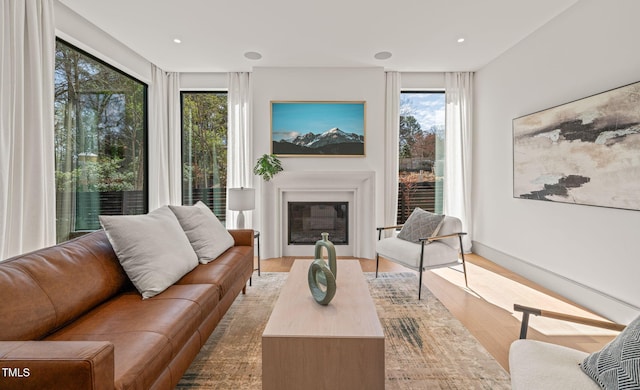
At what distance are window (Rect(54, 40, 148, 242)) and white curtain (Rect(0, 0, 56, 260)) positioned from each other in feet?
1.41

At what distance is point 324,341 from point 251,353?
89cm

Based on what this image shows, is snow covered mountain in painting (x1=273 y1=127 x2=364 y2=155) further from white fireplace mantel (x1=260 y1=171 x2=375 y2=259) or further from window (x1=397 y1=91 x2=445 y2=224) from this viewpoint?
window (x1=397 y1=91 x2=445 y2=224)

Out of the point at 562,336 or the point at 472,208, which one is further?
the point at 472,208

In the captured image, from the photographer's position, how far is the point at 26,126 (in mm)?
2535

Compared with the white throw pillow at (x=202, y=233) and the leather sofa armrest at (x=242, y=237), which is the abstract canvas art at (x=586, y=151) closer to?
the leather sofa armrest at (x=242, y=237)

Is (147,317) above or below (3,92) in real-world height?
below

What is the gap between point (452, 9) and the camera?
305 cm

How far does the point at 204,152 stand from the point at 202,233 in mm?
2638

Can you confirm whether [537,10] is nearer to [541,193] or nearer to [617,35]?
[617,35]

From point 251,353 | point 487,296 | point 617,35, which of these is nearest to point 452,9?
point 617,35

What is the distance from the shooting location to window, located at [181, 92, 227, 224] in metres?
5.02

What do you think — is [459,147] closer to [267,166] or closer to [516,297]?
[516,297]

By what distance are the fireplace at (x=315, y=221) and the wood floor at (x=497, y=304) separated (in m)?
0.50

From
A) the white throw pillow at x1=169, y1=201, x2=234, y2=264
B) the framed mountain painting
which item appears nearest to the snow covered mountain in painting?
the framed mountain painting
